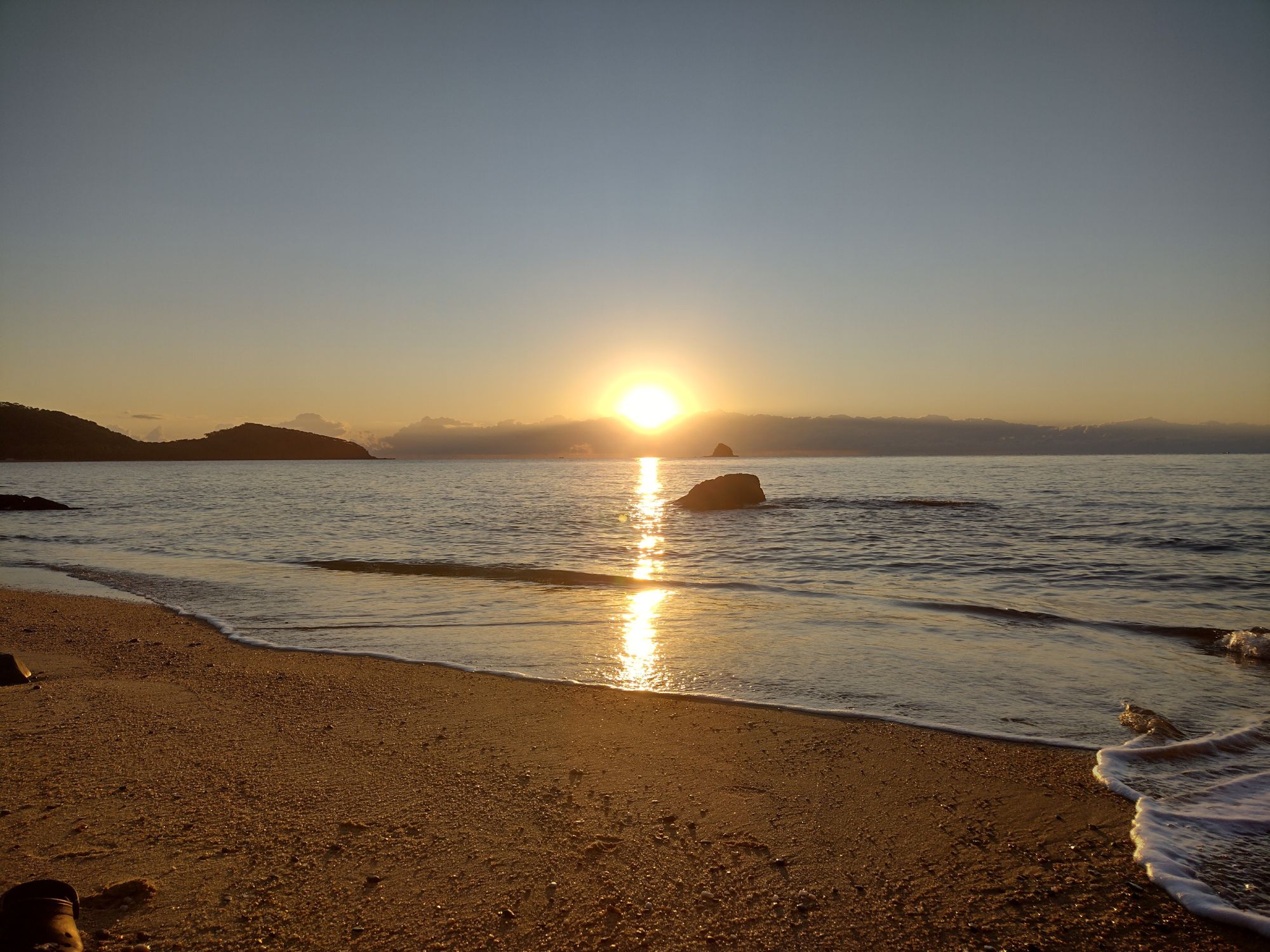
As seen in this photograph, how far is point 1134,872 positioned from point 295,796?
4.61 m

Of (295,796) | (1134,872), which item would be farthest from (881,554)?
(295,796)

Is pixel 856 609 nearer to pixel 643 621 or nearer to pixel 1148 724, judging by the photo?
pixel 643 621

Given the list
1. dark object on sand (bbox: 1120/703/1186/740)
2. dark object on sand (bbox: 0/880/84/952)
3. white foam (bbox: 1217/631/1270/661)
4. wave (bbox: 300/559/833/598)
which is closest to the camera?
dark object on sand (bbox: 0/880/84/952)

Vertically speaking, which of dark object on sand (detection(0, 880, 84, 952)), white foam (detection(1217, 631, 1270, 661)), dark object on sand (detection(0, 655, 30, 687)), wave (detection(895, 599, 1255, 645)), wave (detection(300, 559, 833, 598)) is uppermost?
dark object on sand (detection(0, 880, 84, 952))

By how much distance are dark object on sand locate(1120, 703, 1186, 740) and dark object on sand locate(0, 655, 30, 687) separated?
9.85 m

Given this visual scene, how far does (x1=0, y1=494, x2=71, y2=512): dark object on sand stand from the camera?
3500 centimetres

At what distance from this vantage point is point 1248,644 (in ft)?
26.9

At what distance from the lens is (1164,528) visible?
72.2ft

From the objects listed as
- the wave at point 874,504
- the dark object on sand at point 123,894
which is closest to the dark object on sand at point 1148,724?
the dark object on sand at point 123,894

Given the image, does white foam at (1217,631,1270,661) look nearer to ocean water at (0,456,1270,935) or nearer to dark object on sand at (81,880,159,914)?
ocean water at (0,456,1270,935)

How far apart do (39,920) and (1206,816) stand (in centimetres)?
588

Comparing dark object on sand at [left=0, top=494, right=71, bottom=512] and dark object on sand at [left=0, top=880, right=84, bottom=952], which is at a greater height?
dark object on sand at [left=0, top=880, right=84, bottom=952]

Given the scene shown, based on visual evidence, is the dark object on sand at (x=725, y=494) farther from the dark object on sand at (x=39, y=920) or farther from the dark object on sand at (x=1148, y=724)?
the dark object on sand at (x=39, y=920)

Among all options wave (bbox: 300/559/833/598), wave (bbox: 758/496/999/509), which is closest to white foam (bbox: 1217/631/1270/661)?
wave (bbox: 300/559/833/598)
